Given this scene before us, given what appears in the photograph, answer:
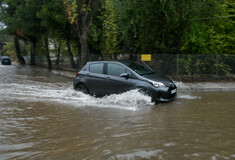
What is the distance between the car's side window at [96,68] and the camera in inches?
372

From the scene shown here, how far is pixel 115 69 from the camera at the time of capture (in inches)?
356

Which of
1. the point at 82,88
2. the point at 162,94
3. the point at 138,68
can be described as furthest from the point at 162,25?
the point at 162,94

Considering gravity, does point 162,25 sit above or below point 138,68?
above

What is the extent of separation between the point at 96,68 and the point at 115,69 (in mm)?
949

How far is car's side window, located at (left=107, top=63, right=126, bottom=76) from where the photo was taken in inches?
349

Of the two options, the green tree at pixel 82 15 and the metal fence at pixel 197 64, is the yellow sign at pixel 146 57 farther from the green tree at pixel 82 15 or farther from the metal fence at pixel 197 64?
the green tree at pixel 82 15

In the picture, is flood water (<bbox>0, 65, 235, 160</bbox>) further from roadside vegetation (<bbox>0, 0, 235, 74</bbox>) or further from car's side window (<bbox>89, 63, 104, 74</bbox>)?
roadside vegetation (<bbox>0, 0, 235, 74</bbox>)

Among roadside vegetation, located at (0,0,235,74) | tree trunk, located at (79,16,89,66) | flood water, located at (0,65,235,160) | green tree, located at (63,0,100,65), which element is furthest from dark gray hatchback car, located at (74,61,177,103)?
tree trunk, located at (79,16,89,66)

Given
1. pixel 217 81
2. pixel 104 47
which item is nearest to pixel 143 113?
pixel 217 81

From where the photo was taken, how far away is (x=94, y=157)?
3943 millimetres

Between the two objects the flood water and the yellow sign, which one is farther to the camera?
the yellow sign

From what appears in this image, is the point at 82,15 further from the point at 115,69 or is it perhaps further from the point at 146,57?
the point at 115,69

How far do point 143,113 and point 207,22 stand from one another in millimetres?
13493

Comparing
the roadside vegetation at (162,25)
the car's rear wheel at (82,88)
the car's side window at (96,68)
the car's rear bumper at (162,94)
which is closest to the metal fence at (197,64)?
the roadside vegetation at (162,25)
